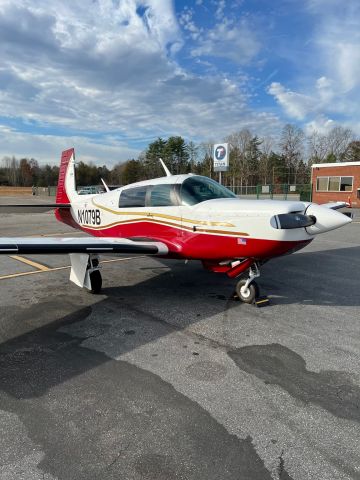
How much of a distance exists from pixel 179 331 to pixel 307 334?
65.1 inches

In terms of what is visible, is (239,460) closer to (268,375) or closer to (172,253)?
(268,375)

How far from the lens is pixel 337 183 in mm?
32312

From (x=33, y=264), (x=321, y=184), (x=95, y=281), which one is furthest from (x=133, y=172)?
(x=95, y=281)

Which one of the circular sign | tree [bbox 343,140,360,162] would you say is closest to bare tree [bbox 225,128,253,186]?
tree [bbox 343,140,360,162]

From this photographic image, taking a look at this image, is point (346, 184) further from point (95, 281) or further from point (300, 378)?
point (300, 378)

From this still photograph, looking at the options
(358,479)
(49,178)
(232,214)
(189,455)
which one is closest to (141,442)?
(189,455)

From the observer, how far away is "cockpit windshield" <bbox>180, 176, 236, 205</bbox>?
5.68 meters

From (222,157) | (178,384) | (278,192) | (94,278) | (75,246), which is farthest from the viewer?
(278,192)

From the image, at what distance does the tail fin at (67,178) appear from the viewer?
962 centimetres

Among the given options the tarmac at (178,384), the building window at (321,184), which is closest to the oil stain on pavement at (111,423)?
the tarmac at (178,384)

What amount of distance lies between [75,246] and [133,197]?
194 centimetres

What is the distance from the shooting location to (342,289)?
6520mm

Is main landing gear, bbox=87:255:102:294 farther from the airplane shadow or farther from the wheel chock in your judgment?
the wheel chock

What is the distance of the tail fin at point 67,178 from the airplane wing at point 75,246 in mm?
4248
